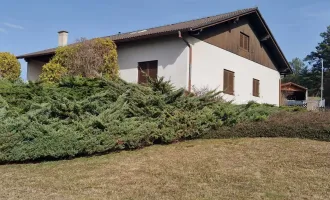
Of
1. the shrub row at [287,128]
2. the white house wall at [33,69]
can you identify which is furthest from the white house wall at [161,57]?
the white house wall at [33,69]

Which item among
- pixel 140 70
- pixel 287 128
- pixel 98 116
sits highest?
pixel 140 70

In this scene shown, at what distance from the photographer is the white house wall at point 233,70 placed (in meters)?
15.8

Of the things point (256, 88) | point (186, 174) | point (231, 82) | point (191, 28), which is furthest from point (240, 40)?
point (186, 174)

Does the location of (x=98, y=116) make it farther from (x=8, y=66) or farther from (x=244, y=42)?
(x=244, y=42)

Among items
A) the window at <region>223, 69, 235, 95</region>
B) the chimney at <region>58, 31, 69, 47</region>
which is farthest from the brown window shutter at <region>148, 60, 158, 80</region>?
the chimney at <region>58, 31, 69, 47</region>

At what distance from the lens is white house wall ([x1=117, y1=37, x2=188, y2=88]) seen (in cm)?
1512

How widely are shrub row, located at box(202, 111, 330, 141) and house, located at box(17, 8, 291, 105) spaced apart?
12.7 ft

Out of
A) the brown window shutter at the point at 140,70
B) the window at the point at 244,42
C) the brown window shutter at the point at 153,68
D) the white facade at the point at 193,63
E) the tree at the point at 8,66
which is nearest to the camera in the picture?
the white facade at the point at 193,63

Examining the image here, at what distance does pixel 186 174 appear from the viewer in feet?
22.5

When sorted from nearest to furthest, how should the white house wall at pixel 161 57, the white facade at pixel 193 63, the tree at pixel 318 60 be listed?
the white house wall at pixel 161 57
the white facade at pixel 193 63
the tree at pixel 318 60

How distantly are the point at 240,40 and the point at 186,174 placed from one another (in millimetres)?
13601

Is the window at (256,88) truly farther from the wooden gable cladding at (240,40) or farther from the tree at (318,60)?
the tree at (318,60)

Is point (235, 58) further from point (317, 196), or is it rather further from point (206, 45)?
point (317, 196)

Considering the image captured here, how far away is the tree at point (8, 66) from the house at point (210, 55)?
1414mm
